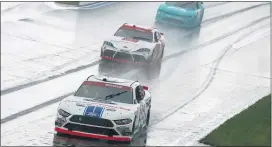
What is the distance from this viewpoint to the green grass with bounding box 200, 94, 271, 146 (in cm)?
1836

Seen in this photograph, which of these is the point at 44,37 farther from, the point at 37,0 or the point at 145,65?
the point at 37,0

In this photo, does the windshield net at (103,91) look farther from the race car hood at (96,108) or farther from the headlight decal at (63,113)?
the headlight decal at (63,113)

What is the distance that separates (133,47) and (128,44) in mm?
208

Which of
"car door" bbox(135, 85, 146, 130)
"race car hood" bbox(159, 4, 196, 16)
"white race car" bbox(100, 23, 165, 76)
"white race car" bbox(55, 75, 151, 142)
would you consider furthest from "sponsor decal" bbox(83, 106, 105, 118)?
"race car hood" bbox(159, 4, 196, 16)

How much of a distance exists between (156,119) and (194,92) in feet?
14.0

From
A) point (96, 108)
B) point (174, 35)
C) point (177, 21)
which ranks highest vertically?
point (96, 108)

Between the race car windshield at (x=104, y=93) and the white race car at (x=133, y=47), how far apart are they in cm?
854

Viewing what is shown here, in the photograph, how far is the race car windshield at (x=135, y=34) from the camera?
28.9m

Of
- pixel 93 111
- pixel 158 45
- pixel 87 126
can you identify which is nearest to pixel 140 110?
pixel 93 111

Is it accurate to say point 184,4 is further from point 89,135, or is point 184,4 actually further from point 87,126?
point 89,135

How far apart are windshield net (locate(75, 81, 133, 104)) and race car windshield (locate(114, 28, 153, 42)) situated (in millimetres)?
9820

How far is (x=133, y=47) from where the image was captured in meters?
27.8

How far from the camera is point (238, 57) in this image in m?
32.1

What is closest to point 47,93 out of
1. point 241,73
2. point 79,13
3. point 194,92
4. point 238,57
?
point 194,92
